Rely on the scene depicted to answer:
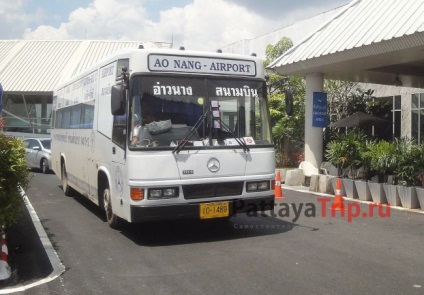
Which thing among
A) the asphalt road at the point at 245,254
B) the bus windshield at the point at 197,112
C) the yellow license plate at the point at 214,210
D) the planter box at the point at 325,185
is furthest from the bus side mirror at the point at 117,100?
the planter box at the point at 325,185

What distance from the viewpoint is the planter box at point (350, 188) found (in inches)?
501

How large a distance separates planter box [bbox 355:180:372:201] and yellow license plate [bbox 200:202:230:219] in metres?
5.92

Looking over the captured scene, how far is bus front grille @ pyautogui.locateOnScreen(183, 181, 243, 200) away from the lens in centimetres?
734

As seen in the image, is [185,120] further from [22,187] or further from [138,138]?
[22,187]

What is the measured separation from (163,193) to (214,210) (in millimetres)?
857

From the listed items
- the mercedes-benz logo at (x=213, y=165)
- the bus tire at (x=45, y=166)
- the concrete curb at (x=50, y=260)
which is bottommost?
the concrete curb at (x=50, y=260)

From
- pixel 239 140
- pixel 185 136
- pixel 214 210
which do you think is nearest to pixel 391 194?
pixel 239 140

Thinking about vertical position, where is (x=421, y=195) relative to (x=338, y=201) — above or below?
above

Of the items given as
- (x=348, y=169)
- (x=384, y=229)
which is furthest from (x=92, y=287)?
(x=348, y=169)

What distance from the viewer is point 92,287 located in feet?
18.0

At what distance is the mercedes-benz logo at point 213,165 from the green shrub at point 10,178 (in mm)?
2631

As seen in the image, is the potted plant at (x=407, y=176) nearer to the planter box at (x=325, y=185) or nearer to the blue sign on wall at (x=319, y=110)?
the planter box at (x=325, y=185)

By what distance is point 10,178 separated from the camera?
625 cm

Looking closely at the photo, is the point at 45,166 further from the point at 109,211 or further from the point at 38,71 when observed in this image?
the point at 38,71
